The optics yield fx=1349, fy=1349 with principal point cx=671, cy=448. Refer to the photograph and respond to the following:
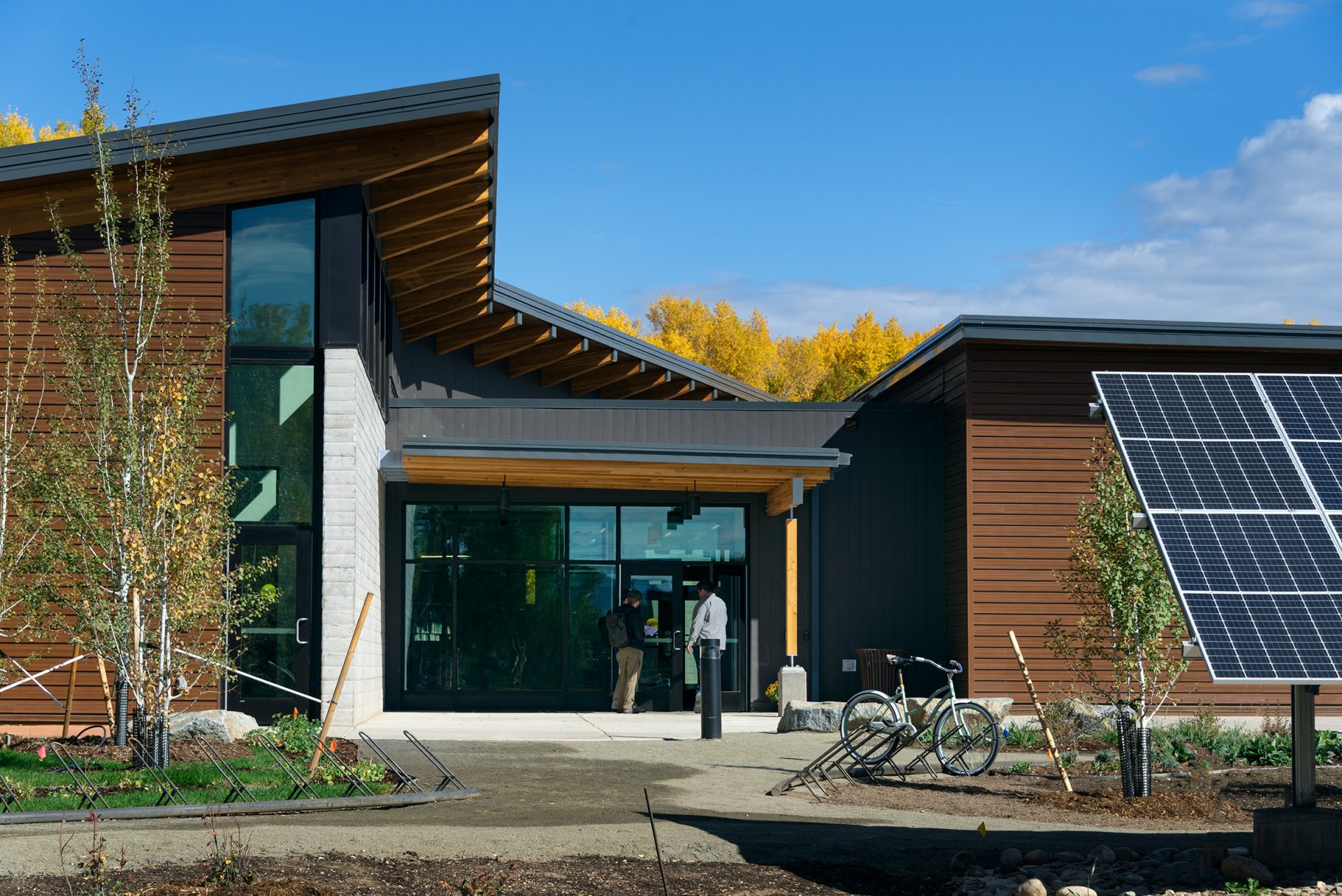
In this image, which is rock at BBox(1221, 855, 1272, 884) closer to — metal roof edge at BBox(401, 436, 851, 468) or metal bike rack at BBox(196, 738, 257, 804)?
metal bike rack at BBox(196, 738, 257, 804)

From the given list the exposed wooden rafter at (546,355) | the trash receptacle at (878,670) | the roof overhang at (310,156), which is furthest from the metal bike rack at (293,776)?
the exposed wooden rafter at (546,355)

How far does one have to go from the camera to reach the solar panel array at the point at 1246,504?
6812mm

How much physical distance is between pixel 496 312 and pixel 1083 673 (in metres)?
14.0

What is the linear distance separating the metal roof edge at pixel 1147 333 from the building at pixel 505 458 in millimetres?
45

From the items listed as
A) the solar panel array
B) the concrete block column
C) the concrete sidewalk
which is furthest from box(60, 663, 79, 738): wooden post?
the solar panel array

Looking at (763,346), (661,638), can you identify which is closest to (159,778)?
(661,638)

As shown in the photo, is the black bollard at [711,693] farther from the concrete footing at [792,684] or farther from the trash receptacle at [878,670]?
the trash receptacle at [878,670]

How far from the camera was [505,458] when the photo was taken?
18.6 metres

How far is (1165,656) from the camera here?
10578 millimetres

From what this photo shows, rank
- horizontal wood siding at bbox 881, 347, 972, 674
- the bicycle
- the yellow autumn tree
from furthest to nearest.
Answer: the yellow autumn tree, horizontal wood siding at bbox 881, 347, 972, 674, the bicycle

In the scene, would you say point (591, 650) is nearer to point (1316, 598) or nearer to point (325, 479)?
point (325, 479)

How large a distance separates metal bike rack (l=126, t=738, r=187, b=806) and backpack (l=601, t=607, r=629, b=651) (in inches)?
366

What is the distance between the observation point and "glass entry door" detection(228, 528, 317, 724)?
613 inches

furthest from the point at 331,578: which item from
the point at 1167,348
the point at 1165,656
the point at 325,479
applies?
the point at 1167,348
